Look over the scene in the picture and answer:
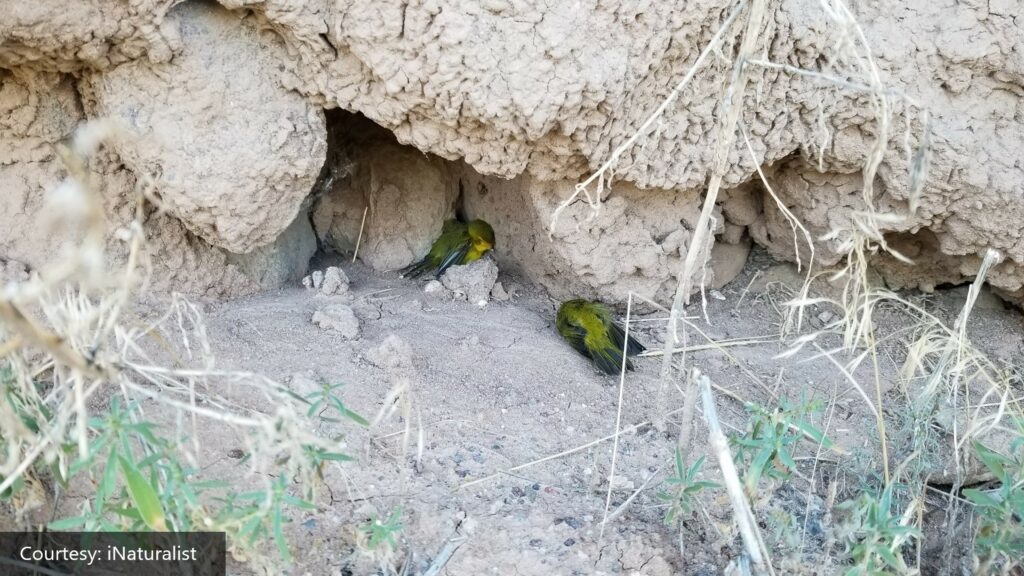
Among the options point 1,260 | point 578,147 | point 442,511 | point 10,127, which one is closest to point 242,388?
point 442,511

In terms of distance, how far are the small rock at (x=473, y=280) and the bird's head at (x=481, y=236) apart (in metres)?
0.23

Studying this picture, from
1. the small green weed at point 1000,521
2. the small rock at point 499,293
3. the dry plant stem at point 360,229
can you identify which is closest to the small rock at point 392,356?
the small rock at point 499,293

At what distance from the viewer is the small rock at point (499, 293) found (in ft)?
12.9

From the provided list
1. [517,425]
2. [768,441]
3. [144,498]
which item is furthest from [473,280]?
[144,498]

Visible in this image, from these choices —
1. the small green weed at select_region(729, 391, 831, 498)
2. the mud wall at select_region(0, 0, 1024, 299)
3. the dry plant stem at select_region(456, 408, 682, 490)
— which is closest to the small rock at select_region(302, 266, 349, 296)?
the mud wall at select_region(0, 0, 1024, 299)

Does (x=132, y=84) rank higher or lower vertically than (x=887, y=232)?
higher

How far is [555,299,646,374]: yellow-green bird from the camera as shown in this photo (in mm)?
3475

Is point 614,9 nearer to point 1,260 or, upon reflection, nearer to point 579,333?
point 579,333

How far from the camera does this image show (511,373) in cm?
330

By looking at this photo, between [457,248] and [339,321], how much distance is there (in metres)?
0.99

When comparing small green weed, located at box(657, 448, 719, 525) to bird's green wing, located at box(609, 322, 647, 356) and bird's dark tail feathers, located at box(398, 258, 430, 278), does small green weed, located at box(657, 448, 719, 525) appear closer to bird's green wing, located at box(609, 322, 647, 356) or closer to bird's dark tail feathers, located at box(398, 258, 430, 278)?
bird's green wing, located at box(609, 322, 647, 356)

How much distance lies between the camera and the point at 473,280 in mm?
3857

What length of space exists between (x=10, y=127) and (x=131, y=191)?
1.45 ft

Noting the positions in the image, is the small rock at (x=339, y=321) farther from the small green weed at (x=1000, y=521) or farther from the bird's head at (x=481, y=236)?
the small green weed at (x=1000, y=521)
